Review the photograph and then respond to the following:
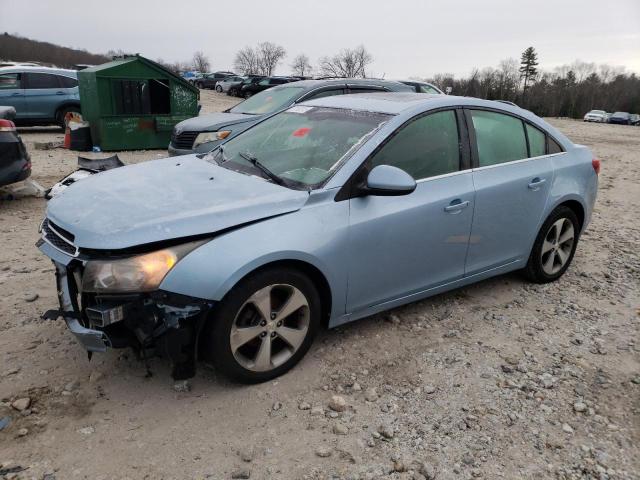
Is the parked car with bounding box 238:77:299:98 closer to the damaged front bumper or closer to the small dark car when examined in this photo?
the damaged front bumper

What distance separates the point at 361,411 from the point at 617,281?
3220 mm

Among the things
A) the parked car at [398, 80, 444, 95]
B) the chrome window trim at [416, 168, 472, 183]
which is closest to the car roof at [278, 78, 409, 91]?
the parked car at [398, 80, 444, 95]

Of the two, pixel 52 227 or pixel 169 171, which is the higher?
pixel 169 171

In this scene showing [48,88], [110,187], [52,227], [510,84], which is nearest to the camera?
[52,227]

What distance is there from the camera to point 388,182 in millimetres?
2965

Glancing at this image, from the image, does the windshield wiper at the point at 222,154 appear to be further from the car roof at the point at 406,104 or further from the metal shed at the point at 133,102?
the metal shed at the point at 133,102

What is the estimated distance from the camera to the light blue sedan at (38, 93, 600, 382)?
254 centimetres

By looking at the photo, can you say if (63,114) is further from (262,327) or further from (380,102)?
(262,327)

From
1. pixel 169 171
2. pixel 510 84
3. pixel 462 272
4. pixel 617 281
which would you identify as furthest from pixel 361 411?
pixel 510 84

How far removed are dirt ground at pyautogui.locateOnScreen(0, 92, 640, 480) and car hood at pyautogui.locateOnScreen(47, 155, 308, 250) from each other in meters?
0.91

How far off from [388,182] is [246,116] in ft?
18.4

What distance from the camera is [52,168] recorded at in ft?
30.6

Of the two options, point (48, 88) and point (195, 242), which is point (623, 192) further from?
point (48, 88)

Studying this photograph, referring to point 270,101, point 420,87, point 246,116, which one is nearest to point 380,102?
point 246,116
